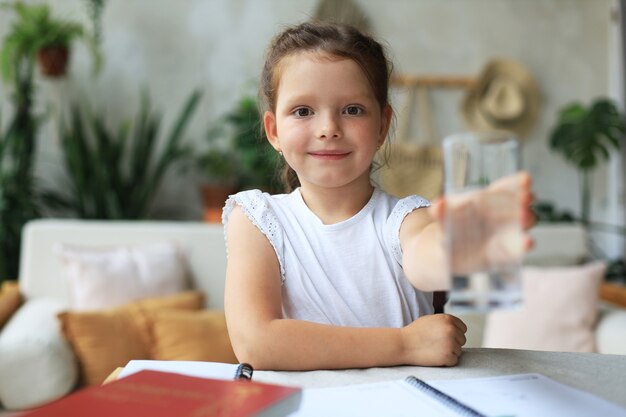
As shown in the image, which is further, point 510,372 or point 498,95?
point 498,95

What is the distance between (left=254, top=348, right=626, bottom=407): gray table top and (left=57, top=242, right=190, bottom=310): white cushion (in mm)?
1741

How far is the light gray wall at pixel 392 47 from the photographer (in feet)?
11.4

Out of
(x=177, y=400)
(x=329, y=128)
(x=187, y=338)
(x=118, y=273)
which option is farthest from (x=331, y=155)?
(x=118, y=273)

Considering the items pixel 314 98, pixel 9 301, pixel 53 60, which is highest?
pixel 53 60

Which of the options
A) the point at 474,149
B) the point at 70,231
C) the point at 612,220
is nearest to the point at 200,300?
the point at 70,231

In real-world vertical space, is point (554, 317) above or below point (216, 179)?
below

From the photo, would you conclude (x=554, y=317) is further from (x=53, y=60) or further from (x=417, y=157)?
(x=53, y=60)

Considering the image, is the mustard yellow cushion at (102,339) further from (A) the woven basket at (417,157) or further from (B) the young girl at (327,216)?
(A) the woven basket at (417,157)

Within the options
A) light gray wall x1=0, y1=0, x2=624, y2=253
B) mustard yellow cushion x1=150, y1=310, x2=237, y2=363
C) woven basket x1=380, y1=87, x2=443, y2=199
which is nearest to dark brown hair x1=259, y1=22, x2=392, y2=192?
mustard yellow cushion x1=150, y1=310, x2=237, y2=363

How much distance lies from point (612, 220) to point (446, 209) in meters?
3.80

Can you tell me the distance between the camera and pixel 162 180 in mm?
3547

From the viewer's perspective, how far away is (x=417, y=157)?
3.62 meters

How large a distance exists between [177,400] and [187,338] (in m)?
1.59

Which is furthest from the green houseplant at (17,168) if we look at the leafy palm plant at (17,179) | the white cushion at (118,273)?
the white cushion at (118,273)
